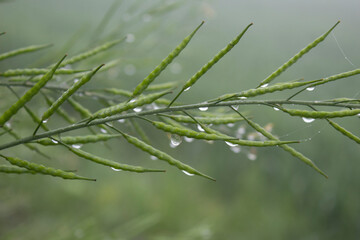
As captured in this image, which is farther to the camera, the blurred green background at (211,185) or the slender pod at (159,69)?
the blurred green background at (211,185)

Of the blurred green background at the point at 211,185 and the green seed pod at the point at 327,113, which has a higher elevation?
the green seed pod at the point at 327,113

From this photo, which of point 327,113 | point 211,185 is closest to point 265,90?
point 327,113

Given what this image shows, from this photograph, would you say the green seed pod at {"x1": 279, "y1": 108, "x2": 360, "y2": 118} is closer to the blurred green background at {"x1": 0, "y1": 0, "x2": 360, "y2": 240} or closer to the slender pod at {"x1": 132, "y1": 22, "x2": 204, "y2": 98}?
the slender pod at {"x1": 132, "y1": 22, "x2": 204, "y2": 98}

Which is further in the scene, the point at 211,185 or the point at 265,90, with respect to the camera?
the point at 211,185

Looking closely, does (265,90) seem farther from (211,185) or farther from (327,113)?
(211,185)

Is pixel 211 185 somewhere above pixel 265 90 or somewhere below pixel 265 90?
below

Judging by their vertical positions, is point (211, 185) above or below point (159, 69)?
below

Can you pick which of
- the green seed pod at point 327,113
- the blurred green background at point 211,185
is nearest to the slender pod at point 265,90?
the green seed pod at point 327,113

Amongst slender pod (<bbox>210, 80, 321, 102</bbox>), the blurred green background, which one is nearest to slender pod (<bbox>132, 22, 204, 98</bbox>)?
slender pod (<bbox>210, 80, 321, 102</bbox>)

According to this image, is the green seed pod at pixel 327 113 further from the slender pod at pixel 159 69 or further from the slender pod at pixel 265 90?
the slender pod at pixel 159 69

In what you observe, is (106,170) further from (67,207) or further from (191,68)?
(191,68)

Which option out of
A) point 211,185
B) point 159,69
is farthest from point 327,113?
point 211,185

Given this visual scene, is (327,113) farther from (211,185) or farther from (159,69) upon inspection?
→ (211,185)

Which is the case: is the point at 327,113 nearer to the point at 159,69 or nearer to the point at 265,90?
the point at 265,90
